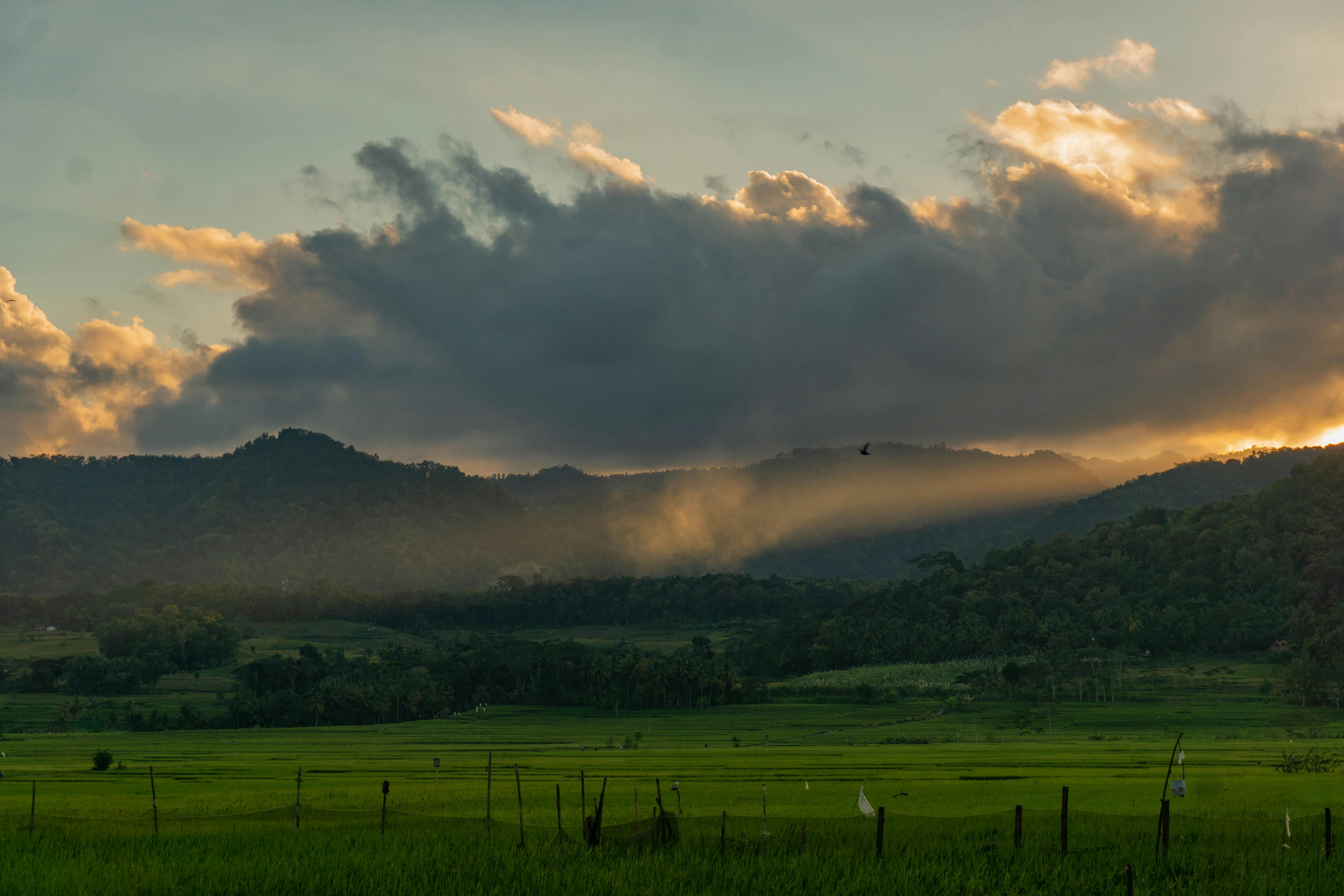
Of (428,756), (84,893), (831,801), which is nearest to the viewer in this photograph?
(84,893)

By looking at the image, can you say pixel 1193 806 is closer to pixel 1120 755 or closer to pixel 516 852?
pixel 516 852

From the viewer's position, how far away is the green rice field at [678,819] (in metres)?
25.7

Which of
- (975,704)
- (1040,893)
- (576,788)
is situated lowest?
(975,704)

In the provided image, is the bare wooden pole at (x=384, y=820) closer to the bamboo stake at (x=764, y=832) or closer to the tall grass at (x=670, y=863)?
the tall grass at (x=670, y=863)

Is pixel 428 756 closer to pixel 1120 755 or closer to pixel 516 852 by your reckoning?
pixel 1120 755

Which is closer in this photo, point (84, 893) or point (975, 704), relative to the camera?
point (84, 893)

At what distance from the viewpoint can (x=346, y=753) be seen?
345 ft

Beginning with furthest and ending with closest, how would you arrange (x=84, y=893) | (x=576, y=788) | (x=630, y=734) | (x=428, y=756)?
(x=630, y=734) < (x=428, y=756) < (x=576, y=788) < (x=84, y=893)

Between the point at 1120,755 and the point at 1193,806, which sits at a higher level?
the point at 1193,806

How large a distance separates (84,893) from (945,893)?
65.7 ft

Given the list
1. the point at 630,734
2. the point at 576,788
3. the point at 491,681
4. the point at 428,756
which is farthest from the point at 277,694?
the point at 576,788

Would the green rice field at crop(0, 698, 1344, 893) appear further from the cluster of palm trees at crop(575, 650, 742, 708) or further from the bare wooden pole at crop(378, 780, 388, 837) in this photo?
the cluster of palm trees at crop(575, 650, 742, 708)

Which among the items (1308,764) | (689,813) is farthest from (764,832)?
(1308,764)

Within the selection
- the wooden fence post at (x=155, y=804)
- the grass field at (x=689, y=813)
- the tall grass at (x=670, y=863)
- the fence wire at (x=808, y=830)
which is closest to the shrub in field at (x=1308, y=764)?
the grass field at (x=689, y=813)
